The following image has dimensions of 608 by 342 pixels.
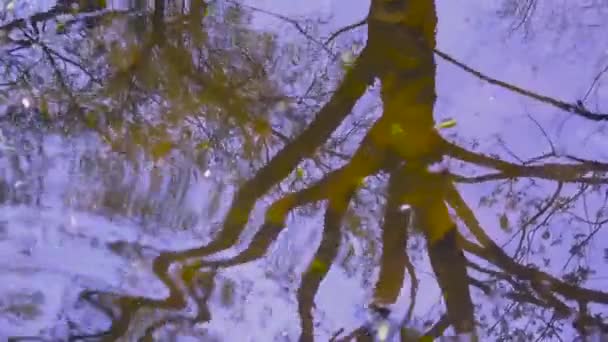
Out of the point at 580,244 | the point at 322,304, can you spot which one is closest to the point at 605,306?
the point at 580,244

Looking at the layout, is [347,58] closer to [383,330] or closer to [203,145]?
[203,145]

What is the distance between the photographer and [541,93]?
1.76 meters

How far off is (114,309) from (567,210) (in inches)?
41.1

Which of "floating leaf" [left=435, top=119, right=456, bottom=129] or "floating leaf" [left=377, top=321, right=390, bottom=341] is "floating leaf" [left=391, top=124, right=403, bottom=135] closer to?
"floating leaf" [left=435, top=119, right=456, bottom=129]

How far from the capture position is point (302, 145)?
1.73 meters

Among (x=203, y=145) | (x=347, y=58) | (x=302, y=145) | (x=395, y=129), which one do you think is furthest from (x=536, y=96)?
(x=203, y=145)

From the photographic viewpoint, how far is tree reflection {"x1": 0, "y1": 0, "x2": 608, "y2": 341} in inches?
66.4

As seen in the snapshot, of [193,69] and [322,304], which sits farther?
[193,69]

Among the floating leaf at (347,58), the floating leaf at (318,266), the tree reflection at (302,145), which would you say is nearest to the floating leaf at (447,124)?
the tree reflection at (302,145)

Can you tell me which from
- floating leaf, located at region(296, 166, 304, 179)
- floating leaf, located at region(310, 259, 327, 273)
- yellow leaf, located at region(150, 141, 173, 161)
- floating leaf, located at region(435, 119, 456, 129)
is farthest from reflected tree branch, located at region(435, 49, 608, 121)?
yellow leaf, located at region(150, 141, 173, 161)

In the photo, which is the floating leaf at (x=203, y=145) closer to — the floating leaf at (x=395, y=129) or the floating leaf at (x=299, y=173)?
the floating leaf at (x=299, y=173)

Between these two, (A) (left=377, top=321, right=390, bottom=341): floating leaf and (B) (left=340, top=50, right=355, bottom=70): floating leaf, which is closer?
(A) (left=377, top=321, right=390, bottom=341): floating leaf

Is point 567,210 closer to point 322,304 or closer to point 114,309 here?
point 322,304

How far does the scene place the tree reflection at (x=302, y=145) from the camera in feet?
5.53
